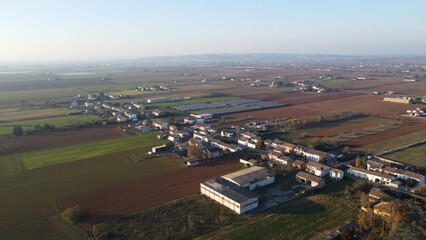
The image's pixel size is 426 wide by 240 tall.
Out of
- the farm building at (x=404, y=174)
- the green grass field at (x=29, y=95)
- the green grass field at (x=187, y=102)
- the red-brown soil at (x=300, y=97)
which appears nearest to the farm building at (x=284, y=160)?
the farm building at (x=404, y=174)

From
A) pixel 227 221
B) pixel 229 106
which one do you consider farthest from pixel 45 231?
pixel 229 106

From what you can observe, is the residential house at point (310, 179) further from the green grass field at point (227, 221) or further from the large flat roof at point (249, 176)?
Result: the large flat roof at point (249, 176)

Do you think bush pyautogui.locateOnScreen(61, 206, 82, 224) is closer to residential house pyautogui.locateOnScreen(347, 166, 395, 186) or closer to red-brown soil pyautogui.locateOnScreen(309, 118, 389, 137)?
residential house pyautogui.locateOnScreen(347, 166, 395, 186)

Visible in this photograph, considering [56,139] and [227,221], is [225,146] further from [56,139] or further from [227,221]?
[56,139]

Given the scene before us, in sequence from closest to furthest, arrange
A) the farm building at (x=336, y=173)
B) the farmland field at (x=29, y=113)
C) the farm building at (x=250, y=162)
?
the farm building at (x=336, y=173), the farm building at (x=250, y=162), the farmland field at (x=29, y=113)

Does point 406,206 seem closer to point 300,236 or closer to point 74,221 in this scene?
point 300,236

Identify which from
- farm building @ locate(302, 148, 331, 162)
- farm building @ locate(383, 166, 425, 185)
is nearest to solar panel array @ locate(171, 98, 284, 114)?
farm building @ locate(302, 148, 331, 162)

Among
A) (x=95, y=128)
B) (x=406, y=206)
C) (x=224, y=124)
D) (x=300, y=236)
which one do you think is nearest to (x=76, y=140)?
(x=95, y=128)
